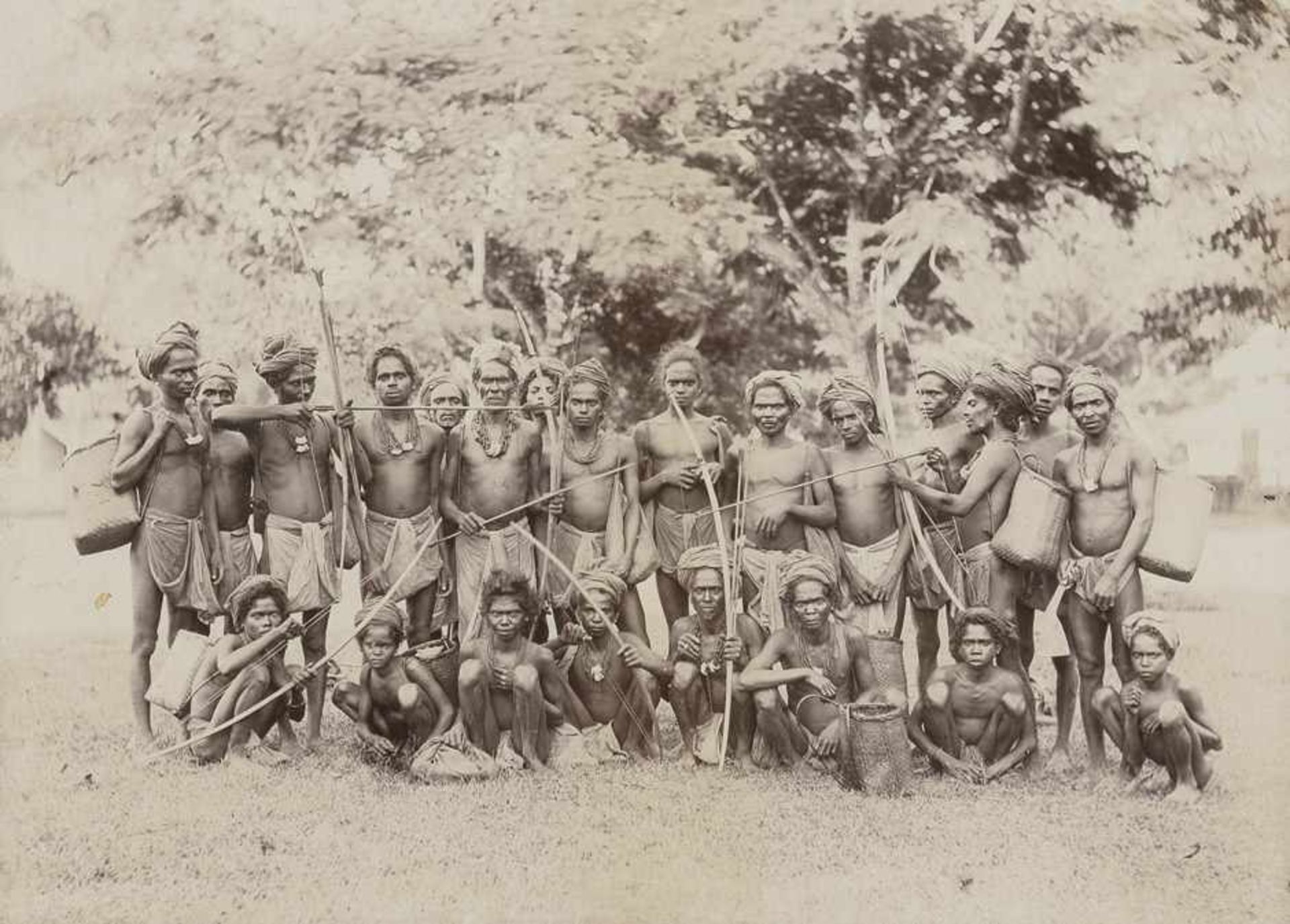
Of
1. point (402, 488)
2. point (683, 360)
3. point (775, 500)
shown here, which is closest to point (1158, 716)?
point (775, 500)

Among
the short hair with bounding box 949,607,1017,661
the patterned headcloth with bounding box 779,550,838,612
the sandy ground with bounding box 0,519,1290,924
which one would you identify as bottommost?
the sandy ground with bounding box 0,519,1290,924

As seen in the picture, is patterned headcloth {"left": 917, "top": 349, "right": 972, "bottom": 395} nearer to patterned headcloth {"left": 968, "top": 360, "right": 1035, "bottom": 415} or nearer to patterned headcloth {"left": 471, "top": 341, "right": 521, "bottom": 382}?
patterned headcloth {"left": 968, "top": 360, "right": 1035, "bottom": 415}

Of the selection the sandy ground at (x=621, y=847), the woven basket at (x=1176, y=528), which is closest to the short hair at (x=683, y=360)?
the sandy ground at (x=621, y=847)

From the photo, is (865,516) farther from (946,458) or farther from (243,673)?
(243,673)

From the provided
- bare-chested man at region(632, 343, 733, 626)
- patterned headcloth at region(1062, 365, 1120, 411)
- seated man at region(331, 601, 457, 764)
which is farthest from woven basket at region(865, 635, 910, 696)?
seated man at region(331, 601, 457, 764)

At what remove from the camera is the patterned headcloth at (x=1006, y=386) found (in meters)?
5.95

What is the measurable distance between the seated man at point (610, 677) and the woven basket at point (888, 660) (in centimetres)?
76

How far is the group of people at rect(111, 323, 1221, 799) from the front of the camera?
5.80 metres

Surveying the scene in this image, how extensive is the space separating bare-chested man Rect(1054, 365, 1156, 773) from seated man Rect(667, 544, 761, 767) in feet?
3.99

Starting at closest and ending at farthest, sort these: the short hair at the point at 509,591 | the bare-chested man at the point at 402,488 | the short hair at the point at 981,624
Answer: the short hair at the point at 981,624 < the short hair at the point at 509,591 < the bare-chested man at the point at 402,488

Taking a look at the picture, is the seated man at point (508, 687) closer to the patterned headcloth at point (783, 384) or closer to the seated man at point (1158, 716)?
the patterned headcloth at point (783, 384)

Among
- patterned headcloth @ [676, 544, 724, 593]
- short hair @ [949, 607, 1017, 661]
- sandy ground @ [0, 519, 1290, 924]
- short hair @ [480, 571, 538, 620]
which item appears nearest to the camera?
sandy ground @ [0, 519, 1290, 924]

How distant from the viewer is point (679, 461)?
6.14m

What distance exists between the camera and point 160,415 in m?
5.87
